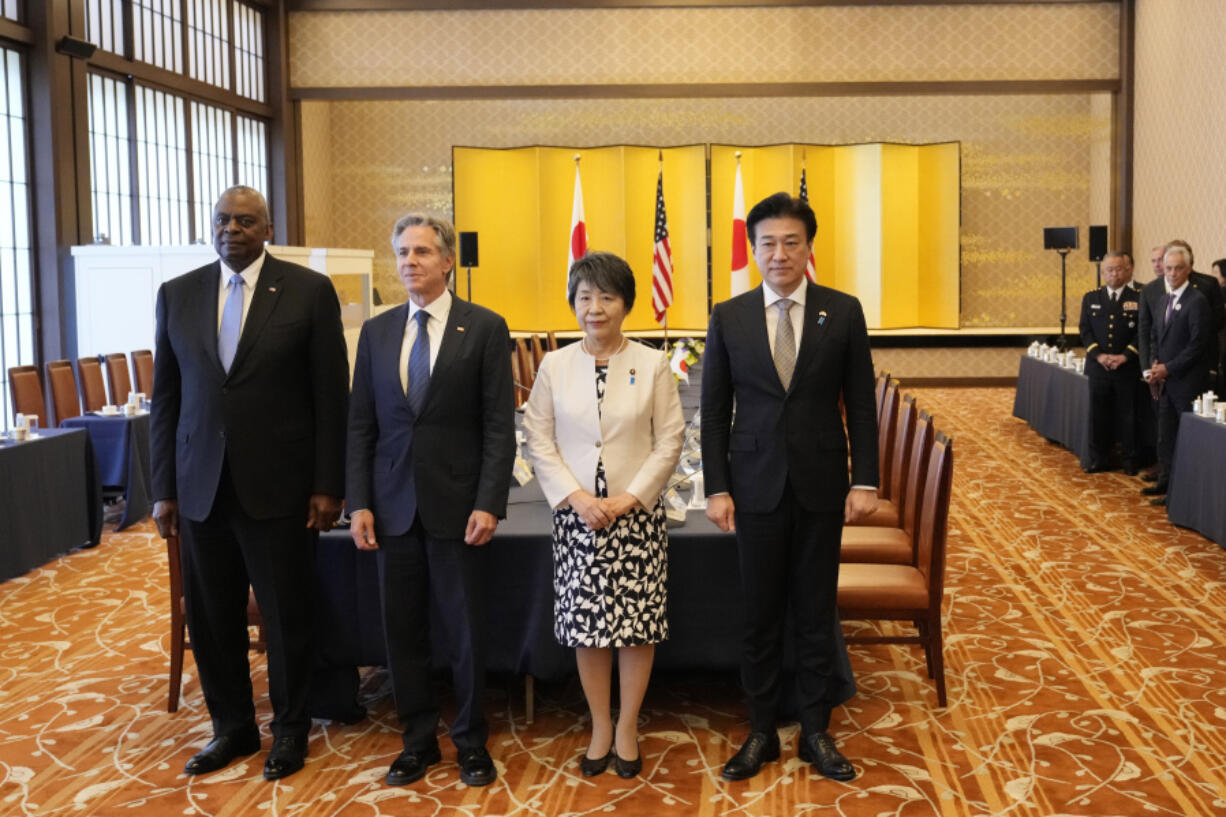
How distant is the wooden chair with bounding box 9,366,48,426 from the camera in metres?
7.47

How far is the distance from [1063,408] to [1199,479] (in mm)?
3124

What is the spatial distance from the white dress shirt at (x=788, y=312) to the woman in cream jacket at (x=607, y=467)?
0.97ft

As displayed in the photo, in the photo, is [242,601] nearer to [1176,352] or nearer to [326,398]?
[326,398]

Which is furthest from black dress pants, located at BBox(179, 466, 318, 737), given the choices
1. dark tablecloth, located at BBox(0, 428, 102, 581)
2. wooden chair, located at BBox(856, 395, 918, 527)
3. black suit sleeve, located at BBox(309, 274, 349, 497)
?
dark tablecloth, located at BBox(0, 428, 102, 581)

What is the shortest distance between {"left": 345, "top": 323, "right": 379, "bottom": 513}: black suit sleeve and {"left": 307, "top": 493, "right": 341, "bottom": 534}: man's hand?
3.3 inches

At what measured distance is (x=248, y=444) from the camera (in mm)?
3391

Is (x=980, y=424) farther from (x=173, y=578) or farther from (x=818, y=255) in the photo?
(x=173, y=578)

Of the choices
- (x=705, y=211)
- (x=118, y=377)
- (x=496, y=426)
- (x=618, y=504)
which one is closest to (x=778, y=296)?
(x=618, y=504)

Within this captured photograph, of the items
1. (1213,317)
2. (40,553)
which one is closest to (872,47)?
(1213,317)

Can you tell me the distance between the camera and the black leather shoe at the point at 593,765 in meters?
3.54

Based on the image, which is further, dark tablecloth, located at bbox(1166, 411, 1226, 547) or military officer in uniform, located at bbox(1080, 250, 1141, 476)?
military officer in uniform, located at bbox(1080, 250, 1141, 476)

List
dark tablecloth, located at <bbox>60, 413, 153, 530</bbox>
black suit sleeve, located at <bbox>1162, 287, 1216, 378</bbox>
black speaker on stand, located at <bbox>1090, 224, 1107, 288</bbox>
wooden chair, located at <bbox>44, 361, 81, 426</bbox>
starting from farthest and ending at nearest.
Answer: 1. black speaker on stand, located at <bbox>1090, 224, 1107, 288</bbox>
2. wooden chair, located at <bbox>44, 361, 81, 426</bbox>
3. black suit sleeve, located at <bbox>1162, 287, 1216, 378</bbox>
4. dark tablecloth, located at <bbox>60, 413, 153, 530</bbox>

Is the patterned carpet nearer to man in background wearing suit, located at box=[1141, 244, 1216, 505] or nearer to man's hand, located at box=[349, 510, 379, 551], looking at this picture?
man's hand, located at box=[349, 510, 379, 551]

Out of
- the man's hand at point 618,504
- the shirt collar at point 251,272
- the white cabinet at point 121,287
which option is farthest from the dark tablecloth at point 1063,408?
the shirt collar at point 251,272
